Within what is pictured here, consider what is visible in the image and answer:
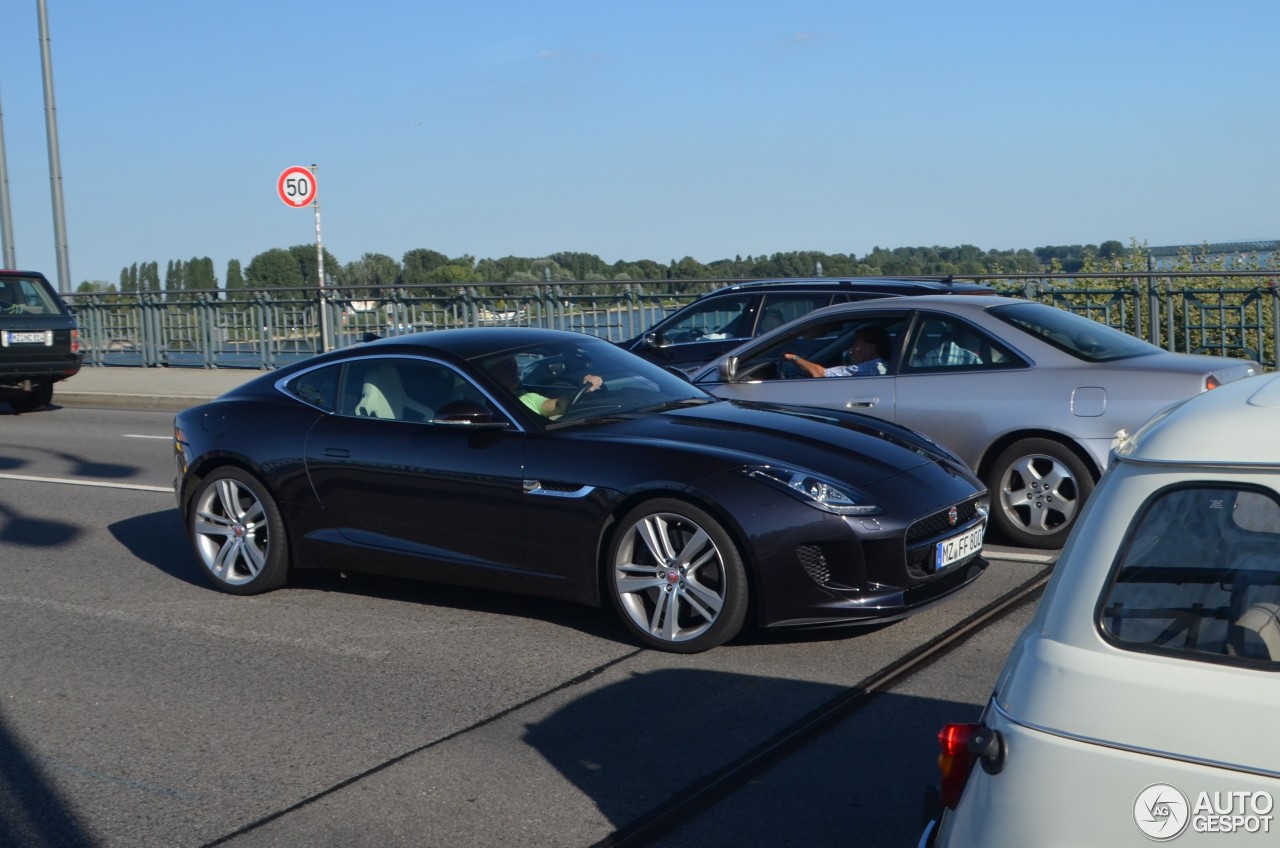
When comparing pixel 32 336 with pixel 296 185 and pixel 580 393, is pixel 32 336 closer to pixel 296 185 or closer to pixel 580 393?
pixel 296 185

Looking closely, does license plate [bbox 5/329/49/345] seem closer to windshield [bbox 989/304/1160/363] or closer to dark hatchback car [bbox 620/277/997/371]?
dark hatchback car [bbox 620/277/997/371]

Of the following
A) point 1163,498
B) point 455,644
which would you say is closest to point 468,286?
point 455,644

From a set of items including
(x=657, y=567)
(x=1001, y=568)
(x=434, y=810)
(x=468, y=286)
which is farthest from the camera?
(x=468, y=286)

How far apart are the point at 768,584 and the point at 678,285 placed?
578 inches

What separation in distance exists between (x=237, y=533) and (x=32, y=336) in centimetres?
1273

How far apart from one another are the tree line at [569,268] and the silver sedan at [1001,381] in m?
5.35

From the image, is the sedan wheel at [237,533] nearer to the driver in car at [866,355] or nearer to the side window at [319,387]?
the side window at [319,387]

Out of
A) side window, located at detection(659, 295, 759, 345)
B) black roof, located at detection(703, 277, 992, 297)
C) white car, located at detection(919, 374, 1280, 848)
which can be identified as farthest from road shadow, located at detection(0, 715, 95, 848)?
side window, located at detection(659, 295, 759, 345)

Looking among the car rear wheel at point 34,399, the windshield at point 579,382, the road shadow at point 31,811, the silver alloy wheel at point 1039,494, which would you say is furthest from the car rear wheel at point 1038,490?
the car rear wheel at point 34,399

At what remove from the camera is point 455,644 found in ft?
21.6

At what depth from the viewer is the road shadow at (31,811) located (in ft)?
14.6

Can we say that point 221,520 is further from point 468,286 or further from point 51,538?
point 468,286

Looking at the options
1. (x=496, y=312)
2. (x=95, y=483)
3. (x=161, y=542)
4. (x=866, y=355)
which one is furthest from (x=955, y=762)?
(x=496, y=312)
